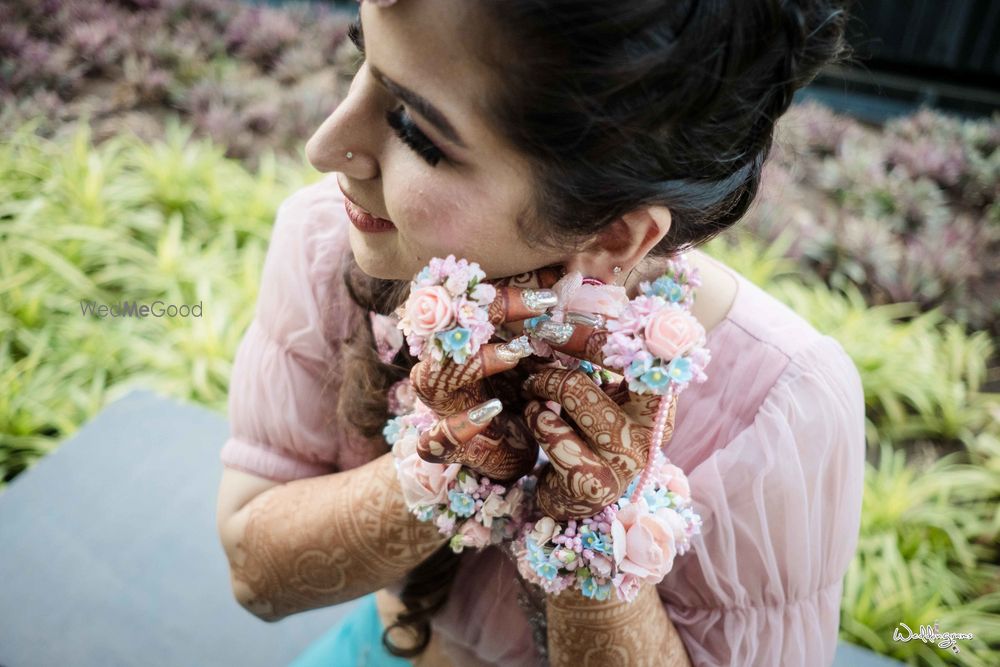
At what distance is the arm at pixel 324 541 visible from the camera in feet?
3.75

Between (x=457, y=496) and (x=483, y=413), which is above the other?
(x=483, y=413)

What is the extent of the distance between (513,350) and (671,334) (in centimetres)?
18

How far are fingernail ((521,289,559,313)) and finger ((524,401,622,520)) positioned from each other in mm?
127

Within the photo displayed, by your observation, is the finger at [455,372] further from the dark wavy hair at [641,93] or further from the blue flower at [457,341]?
the dark wavy hair at [641,93]

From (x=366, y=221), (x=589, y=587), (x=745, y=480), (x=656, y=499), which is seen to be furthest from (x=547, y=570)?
(x=366, y=221)

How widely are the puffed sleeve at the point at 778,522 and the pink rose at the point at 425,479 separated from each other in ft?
1.43

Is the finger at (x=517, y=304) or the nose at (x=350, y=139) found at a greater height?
the nose at (x=350, y=139)

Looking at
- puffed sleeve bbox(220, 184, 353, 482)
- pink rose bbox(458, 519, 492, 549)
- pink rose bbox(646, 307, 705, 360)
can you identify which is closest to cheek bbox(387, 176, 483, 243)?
pink rose bbox(646, 307, 705, 360)

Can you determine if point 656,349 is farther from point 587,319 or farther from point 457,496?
point 457,496

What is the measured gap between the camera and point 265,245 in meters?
3.83

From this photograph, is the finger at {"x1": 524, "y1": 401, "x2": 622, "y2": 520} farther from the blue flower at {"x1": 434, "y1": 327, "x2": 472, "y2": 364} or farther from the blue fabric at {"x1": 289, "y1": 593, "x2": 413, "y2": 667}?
the blue fabric at {"x1": 289, "y1": 593, "x2": 413, "y2": 667}

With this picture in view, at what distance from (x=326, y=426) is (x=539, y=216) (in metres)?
0.69

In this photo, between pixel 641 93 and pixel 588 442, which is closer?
pixel 641 93

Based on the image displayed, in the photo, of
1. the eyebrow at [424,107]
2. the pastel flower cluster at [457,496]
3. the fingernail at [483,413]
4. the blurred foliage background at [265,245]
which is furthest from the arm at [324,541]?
the blurred foliage background at [265,245]
